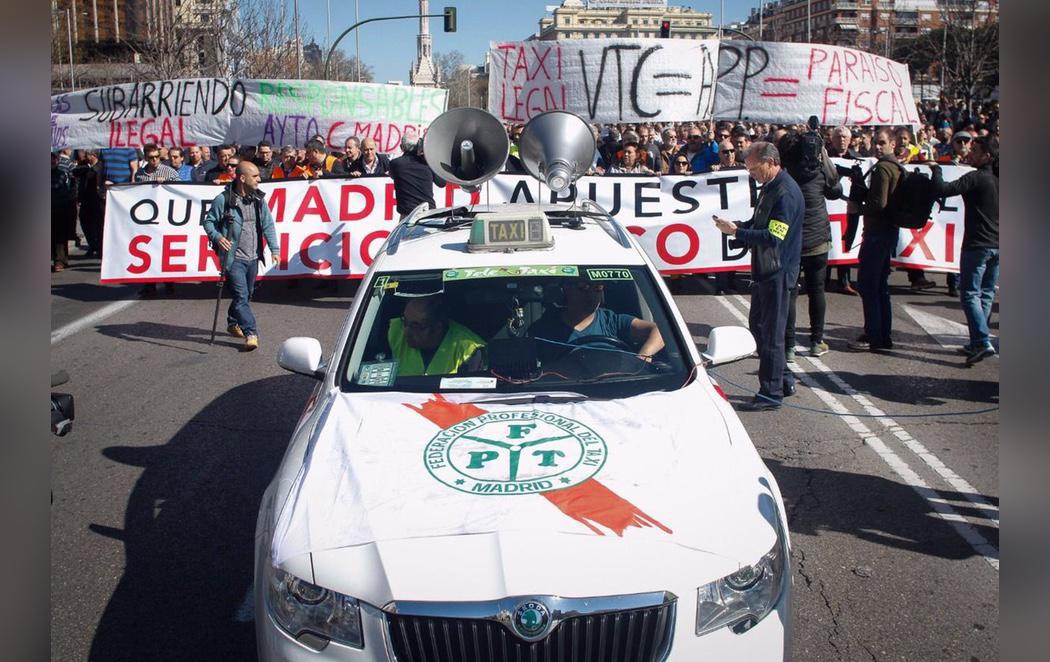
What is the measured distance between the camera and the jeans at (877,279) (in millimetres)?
9070

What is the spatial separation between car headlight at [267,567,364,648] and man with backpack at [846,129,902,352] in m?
7.41

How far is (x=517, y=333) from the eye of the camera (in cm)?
441

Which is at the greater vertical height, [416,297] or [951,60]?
[951,60]

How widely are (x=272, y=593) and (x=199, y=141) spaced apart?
15.9 m

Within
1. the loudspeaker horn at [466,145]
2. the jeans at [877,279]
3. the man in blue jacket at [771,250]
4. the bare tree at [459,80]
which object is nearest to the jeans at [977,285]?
the jeans at [877,279]

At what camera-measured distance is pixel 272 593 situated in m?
2.98

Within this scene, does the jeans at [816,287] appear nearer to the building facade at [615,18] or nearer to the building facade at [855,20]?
the building facade at [855,20]

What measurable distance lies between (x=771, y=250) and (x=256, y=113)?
12601 mm

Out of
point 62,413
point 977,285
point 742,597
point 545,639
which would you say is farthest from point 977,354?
point 62,413

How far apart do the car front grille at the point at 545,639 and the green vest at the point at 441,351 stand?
1580mm

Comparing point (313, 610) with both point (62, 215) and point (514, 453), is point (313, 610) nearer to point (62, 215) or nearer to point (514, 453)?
point (514, 453)

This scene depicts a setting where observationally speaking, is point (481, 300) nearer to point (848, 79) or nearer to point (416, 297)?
point (416, 297)

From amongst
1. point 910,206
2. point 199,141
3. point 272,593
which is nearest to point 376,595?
point 272,593
